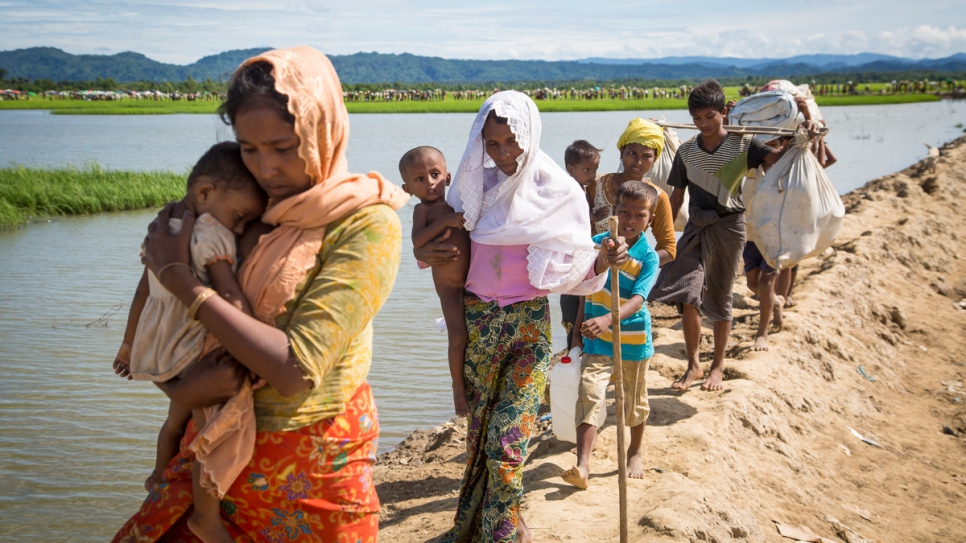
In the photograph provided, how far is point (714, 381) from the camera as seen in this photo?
17.4ft

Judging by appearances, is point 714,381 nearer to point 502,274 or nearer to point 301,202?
point 502,274

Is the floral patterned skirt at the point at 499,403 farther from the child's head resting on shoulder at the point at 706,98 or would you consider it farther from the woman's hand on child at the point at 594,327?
the child's head resting on shoulder at the point at 706,98

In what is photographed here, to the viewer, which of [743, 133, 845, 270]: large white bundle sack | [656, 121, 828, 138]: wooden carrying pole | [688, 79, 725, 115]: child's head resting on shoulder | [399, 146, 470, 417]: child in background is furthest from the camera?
[743, 133, 845, 270]: large white bundle sack

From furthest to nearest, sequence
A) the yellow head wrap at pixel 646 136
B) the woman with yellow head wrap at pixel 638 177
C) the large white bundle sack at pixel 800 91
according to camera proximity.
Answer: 1. the large white bundle sack at pixel 800 91
2. the yellow head wrap at pixel 646 136
3. the woman with yellow head wrap at pixel 638 177

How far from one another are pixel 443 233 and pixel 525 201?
1.14 feet

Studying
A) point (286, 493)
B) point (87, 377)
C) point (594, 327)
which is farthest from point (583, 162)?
point (87, 377)

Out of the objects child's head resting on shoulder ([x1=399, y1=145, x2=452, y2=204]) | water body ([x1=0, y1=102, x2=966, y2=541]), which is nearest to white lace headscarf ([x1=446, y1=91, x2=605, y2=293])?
child's head resting on shoulder ([x1=399, y1=145, x2=452, y2=204])

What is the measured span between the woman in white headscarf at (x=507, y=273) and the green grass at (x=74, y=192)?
1376cm

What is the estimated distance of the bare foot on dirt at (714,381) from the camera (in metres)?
5.29

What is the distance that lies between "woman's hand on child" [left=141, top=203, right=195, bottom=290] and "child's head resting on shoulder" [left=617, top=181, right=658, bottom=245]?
247cm

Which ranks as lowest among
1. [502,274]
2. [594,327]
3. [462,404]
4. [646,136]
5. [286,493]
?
[462,404]

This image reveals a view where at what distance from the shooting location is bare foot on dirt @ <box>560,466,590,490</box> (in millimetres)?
3758

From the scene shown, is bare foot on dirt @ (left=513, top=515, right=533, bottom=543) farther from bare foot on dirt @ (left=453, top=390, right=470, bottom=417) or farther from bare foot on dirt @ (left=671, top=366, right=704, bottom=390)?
bare foot on dirt @ (left=671, top=366, right=704, bottom=390)

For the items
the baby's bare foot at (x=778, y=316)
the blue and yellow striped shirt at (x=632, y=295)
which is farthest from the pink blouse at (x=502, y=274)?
the baby's bare foot at (x=778, y=316)
